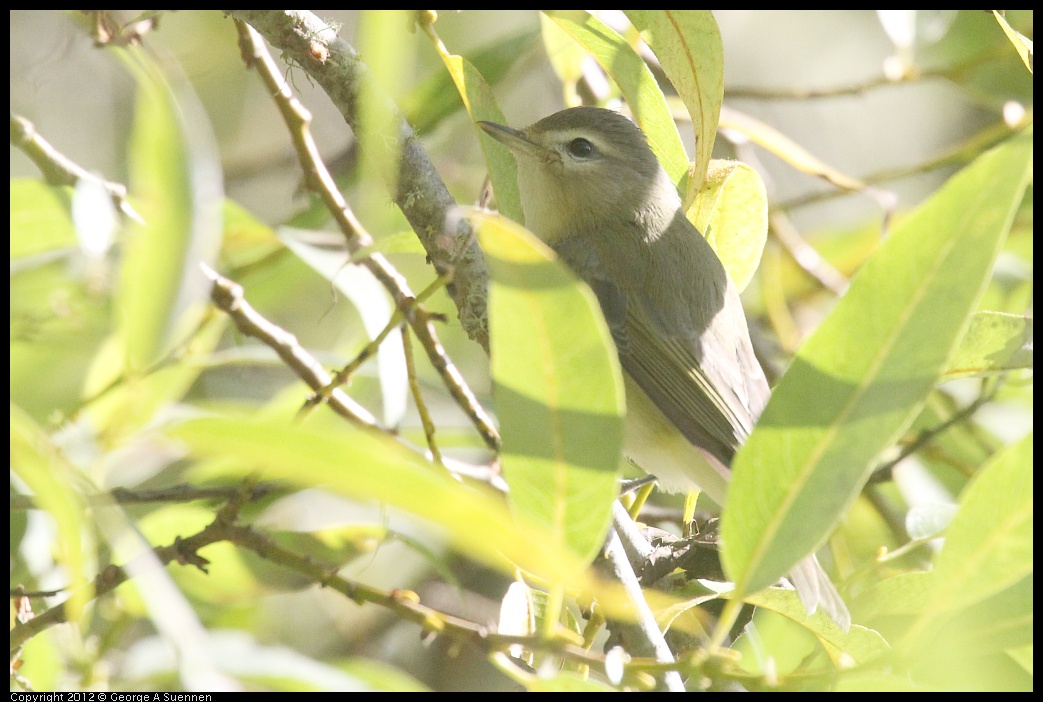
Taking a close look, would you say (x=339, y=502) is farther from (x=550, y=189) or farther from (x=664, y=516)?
(x=550, y=189)

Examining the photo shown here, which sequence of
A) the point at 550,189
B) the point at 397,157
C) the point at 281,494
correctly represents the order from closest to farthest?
1. the point at 397,157
2. the point at 281,494
3. the point at 550,189

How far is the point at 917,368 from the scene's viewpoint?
916mm

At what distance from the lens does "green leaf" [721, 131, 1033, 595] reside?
2.87 ft

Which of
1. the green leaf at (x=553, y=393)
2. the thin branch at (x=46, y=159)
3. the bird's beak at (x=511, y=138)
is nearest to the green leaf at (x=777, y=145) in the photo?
the bird's beak at (x=511, y=138)

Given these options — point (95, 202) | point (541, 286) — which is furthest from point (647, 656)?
point (95, 202)

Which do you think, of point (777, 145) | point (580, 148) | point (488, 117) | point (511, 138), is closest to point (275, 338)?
point (488, 117)

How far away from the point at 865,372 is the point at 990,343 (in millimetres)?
898

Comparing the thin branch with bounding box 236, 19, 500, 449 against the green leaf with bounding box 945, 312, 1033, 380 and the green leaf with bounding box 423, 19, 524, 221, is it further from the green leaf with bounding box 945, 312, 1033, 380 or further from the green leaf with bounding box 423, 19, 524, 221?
the green leaf with bounding box 945, 312, 1033, 380

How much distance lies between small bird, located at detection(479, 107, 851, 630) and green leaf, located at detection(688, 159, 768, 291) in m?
0.05

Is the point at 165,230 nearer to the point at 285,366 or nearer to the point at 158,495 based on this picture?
the point at 158,495

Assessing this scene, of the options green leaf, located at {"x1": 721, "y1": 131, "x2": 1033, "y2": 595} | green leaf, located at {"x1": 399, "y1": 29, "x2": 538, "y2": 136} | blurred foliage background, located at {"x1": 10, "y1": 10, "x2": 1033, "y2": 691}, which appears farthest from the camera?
green leaf, located at {"x1": 399, "y1": 29, "x2": 538, "y2": 136}

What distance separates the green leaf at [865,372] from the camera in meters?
0.87

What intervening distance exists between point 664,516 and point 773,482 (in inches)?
57.4

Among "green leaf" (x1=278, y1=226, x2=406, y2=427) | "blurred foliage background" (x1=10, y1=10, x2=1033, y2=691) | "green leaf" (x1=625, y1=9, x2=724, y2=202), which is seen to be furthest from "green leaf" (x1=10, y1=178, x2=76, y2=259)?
"green leaf" (x1=625, y1=9, x2=724, y2=202)
